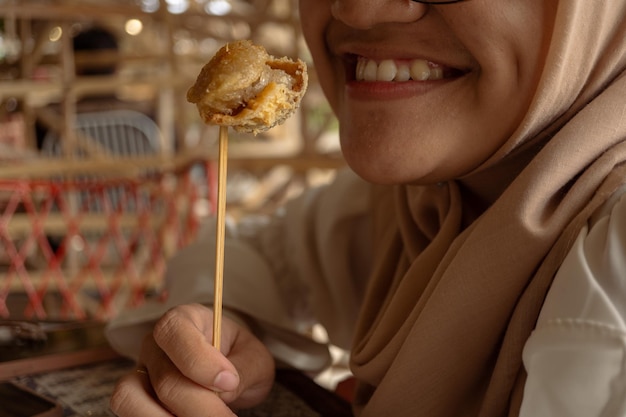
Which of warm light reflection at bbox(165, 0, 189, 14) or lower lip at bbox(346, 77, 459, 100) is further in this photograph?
warm light reflection at bbox(165, 0, 189, 14)

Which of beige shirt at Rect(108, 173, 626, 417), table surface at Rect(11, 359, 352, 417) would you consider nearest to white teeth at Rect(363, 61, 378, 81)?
beige shirt at Rect(108, 173, 626, 417)

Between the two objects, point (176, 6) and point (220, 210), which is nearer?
point (220, 210)

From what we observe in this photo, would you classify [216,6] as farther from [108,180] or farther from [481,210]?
[481,210]

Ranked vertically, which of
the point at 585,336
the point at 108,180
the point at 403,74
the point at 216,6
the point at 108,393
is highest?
the point at 403,74

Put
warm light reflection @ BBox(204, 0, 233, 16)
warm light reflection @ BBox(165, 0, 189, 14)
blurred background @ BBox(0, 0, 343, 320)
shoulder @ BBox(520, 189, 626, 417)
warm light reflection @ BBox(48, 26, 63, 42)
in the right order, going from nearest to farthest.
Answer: shoulder @ BBox(520, 189, 626, 417)
blurred background @ BBox(0, 0, 343, 320)
warm light reflection @ BBox(165, 0, 189, 14)
warm light reflection @ BBox(48, 26, 63, 42)
warm light reflection @ BBox(204, 0, 233, 16)

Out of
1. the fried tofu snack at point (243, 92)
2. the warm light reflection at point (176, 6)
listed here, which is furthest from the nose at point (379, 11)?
the warm light reflection at point (176, 6)

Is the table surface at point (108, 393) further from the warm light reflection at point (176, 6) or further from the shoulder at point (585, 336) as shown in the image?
the warm light reflection at point (176, 6)

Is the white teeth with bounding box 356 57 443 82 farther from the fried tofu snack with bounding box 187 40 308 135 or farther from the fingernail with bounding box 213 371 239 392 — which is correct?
the fingernail with bounding box 213 371 239 392

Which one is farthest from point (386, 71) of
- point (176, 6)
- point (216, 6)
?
point (216, 6)
